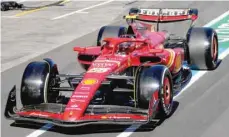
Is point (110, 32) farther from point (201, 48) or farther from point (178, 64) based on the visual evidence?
point (178, 64)

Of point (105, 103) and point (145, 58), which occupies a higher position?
point (145, 58)

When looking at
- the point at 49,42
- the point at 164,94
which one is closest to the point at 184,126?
the point at 164,94

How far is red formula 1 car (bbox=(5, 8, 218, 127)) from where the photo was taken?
9.76 meters

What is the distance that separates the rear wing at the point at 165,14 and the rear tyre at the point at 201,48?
0.88 meters

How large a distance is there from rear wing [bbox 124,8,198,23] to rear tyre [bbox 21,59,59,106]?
4176 mm

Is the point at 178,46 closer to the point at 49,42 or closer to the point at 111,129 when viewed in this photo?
the point at 111,129

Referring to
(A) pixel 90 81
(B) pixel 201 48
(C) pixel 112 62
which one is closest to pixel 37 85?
(A) pixel 90 81

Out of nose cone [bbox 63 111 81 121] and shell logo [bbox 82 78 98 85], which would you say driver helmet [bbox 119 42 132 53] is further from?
nose cone [bbox 63 111 81 121]

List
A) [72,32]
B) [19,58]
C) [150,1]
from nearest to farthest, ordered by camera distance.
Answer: [19,58] → [72,32] → [150,1]

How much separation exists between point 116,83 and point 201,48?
3.16 m

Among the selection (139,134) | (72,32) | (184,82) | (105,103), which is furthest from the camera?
(72,32)

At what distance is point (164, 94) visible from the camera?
10.4 m

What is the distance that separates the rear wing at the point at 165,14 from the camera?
47.5 feet

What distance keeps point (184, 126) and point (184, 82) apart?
2.72 meters
